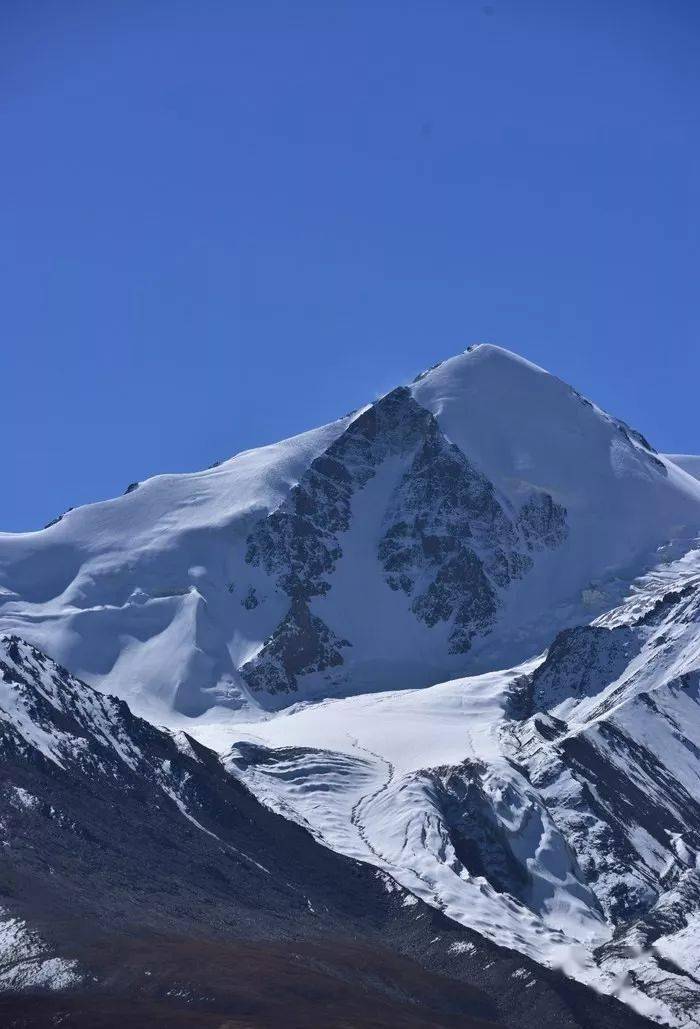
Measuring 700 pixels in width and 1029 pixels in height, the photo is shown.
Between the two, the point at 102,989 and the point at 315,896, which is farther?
the point at 315,896

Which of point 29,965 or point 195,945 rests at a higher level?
point 29,965

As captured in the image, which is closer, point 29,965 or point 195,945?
point 29,965

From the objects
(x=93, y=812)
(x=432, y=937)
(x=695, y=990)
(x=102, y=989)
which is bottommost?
(x=695, y=990)

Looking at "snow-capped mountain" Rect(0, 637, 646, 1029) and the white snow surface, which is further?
"snow-capped mountain" Rect(0, 637, 646, 1029)

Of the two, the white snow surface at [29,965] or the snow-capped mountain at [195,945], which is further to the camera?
the snow-capped mountain at [195,945]

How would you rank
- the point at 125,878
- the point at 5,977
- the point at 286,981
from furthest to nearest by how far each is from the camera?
the point at 125,878
the point at 286,981
the point at 5,977

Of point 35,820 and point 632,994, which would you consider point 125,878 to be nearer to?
point 35,820

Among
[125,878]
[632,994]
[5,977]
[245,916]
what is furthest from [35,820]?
[632,994]

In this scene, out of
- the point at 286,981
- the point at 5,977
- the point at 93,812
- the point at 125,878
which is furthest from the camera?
the point at 93,812
